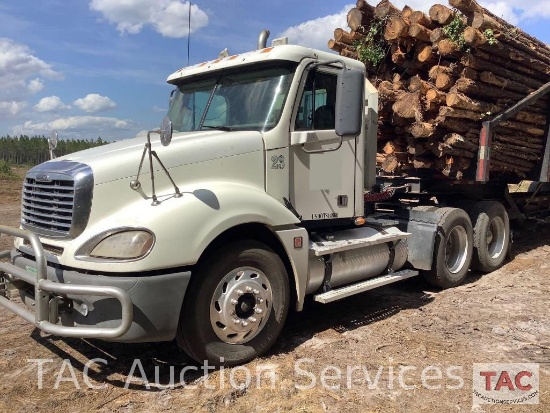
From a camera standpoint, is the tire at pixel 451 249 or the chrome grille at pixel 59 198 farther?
the tire at pixel 451 249

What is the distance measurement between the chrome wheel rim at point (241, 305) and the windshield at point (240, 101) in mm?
1340

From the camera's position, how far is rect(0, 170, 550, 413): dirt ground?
11.3 feet

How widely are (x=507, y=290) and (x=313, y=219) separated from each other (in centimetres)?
319

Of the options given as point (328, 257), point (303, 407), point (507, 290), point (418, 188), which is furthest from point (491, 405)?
point (418, 188)

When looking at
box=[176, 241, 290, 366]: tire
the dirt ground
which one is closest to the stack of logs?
the dirt ground

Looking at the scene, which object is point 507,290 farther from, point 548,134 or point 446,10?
point 446,10

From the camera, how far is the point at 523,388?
145 inches

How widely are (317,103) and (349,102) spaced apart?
0.50 metres

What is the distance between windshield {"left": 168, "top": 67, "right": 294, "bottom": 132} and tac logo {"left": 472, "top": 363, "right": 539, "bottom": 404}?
2.70m

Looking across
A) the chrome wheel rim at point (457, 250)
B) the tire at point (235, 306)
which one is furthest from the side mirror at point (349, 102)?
the chrome wheel rim at point (457, 250)

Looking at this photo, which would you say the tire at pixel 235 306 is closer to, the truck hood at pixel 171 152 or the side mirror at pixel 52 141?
the truck hood at pixel 171 152

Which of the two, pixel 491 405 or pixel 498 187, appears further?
pixel 498 187

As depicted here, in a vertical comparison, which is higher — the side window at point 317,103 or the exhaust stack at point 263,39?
the exhaust stack at point 263,39

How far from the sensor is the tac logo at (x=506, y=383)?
3533 mm
